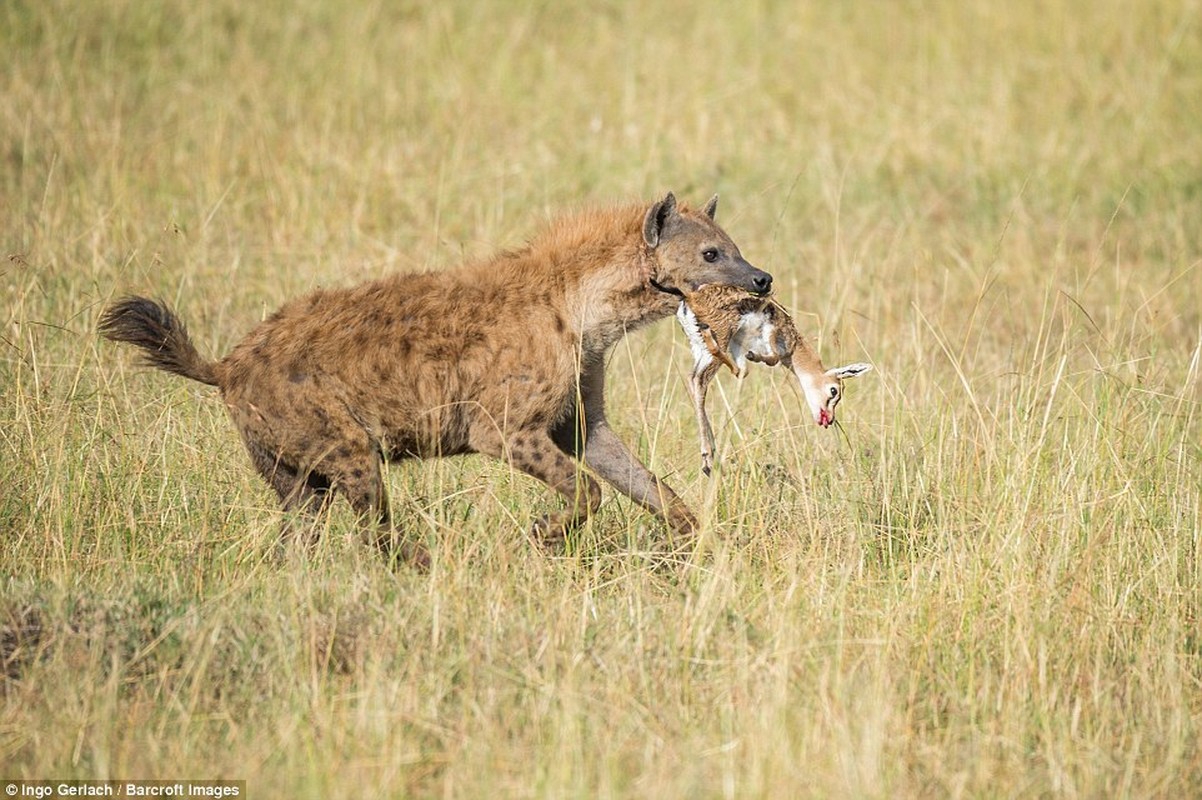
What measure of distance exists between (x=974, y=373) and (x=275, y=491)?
3.46 m

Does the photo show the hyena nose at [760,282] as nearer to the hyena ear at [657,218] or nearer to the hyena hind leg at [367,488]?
the hyena ear at [657,218]

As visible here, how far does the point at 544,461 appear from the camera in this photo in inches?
209

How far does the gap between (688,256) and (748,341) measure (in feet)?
1.63

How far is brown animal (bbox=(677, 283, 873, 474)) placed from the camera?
17.6ft

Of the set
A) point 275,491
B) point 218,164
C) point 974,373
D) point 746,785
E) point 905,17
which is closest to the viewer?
point 746,785

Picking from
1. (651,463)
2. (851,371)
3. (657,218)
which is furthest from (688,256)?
(851,371)

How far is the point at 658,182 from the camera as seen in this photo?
9594mm

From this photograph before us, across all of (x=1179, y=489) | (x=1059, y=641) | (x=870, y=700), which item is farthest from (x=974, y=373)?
(x=870, y=700)

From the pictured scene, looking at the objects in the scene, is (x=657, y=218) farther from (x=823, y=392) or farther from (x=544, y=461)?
(x=544, y=461)

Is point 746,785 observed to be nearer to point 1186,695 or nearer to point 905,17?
point 1186,695

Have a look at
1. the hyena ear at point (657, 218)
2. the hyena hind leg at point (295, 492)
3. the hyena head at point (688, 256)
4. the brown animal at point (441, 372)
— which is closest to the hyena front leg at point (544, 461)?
the brown animal at point (441, 372)

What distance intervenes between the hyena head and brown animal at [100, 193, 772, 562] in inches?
0.7

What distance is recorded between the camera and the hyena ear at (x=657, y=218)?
18.7 feet

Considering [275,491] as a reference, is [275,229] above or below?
above
